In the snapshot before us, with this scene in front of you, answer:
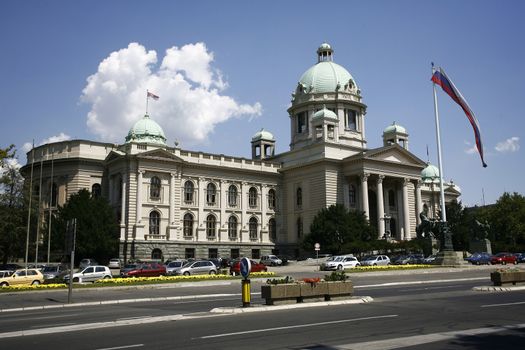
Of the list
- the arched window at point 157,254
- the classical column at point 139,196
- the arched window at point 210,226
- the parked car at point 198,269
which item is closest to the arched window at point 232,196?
the arched window at point 210,226

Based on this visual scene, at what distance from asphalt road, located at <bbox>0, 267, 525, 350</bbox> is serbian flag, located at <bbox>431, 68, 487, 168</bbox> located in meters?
27.1

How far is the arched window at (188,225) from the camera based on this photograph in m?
75.3

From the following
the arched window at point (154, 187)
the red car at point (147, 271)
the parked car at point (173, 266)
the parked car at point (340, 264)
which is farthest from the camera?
the arched window at point (154, 187)

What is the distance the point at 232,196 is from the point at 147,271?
36.8 meters

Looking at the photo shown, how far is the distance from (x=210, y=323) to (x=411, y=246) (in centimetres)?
5920

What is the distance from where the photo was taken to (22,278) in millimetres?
39500

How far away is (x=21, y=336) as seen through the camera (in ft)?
45.2

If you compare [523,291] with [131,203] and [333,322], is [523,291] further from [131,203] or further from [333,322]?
[131,203]

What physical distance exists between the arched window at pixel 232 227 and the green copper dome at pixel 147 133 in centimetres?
1462

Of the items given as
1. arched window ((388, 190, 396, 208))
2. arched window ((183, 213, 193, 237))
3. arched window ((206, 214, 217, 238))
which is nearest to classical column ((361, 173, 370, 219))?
arched window ((388, 190, 396, 208))

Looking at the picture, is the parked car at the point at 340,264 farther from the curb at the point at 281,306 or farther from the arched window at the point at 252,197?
the arched window at the point at 252,197

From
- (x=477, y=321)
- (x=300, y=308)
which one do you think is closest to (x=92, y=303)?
(x=300, y=308)

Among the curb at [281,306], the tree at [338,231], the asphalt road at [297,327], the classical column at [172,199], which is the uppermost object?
the classical column at [172,199]

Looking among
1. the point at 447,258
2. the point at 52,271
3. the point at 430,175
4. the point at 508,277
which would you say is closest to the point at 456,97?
the point at 447,258
